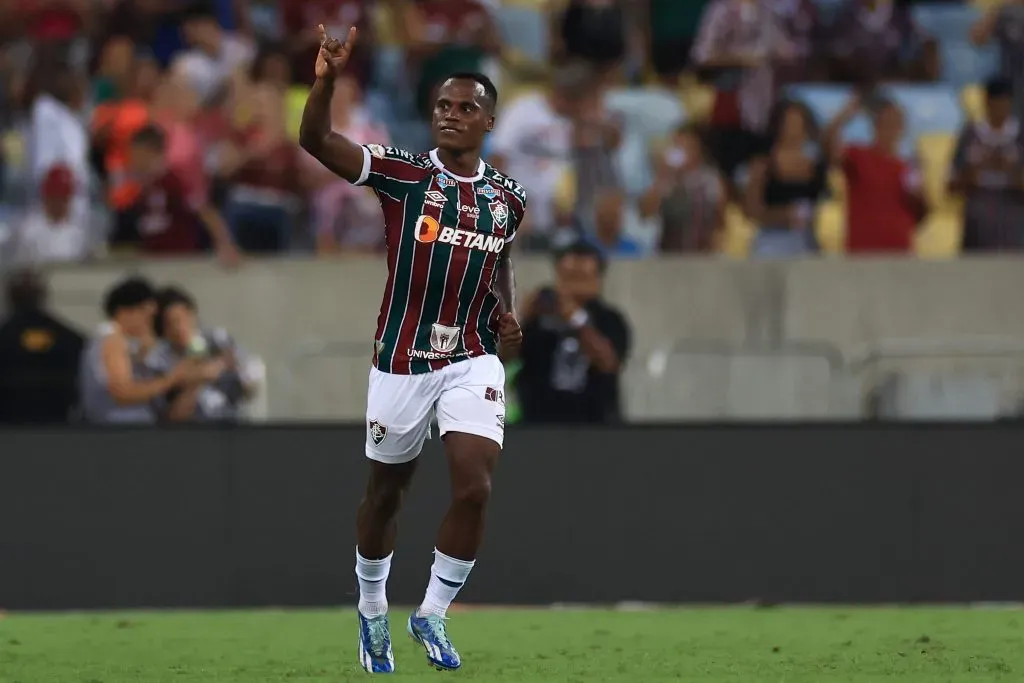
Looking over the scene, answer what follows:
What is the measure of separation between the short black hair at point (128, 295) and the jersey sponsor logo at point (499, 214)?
4888mm

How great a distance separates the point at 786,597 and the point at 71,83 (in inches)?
277

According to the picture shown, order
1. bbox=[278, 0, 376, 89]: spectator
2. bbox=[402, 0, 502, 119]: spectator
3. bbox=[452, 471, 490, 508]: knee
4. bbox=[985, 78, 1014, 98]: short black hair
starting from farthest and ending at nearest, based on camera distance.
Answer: bbox=[278, 0, 376, 89]: spectator, bbox=[402, 0, 502, 119]: spectator, bbox=[985, 78, 1014, 98]: short black hair, bbox=[452, 471, 490, 508]: knee

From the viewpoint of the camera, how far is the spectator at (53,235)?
1380 cm

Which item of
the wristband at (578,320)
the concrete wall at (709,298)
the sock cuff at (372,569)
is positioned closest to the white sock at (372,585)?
the sock cuff at (372,569)

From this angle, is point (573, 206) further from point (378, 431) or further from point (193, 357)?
point (378, 431)

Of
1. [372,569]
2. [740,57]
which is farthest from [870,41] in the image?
[372,569]

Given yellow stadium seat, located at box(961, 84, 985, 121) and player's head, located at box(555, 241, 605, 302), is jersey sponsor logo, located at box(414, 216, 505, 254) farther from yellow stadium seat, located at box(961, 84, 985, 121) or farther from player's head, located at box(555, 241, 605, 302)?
yellow stadium seat, located at box(961, 84, 985, 121)

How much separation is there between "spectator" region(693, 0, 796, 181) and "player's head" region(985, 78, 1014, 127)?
1744 millimetres

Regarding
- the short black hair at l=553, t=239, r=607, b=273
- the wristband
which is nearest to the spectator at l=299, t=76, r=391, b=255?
the short black hair at l=553, t=239, r=607, b=273

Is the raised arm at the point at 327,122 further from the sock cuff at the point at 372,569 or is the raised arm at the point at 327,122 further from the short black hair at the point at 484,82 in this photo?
the sock cuff at the point at 372,569

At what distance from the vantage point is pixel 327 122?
274 inches

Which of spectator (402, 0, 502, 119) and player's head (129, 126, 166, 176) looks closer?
player's head (129, 126, 166, 176)

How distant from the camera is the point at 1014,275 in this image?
13633 mm

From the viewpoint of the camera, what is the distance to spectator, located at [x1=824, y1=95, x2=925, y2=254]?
14.2m
